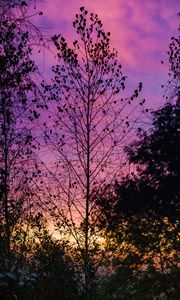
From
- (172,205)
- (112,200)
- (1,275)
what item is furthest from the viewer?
(172,205)

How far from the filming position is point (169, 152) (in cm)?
2634

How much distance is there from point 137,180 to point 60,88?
31.1ft

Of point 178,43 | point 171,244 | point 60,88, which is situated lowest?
point 171,244

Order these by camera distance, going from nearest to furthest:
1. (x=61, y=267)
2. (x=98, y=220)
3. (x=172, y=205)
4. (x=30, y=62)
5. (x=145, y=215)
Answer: (x=30, y=62), (x=98, y=220), (x=61, y=267), (x=172, y=205), (x=145, y=215)

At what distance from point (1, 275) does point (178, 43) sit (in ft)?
62.6

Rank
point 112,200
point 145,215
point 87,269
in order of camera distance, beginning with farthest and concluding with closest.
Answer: point 145,215
point 112,200
point 87,269

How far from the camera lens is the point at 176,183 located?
25.9 meters

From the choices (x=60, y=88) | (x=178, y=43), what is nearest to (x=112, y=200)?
(x=60, y=88)

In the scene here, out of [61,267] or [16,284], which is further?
[61,267]

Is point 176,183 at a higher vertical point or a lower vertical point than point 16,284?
higher

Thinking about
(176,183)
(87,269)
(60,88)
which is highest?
(60,88)

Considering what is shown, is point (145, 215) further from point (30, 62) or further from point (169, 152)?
point (30, 62)

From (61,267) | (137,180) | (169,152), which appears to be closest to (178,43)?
(169,152)

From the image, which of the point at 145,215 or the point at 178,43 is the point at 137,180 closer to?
the point at 145,215
